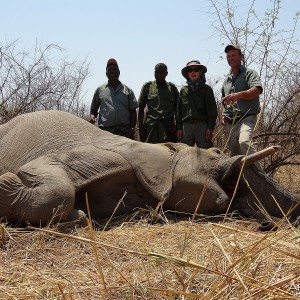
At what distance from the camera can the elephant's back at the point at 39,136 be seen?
187 inches

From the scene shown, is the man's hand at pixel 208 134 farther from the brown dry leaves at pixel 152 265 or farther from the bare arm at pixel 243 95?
the brown dry leaves at pixel 152 265

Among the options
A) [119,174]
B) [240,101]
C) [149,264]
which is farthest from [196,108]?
[149,264]

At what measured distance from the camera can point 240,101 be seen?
591cm

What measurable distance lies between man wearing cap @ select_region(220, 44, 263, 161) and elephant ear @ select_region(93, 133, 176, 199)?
112 centimetres

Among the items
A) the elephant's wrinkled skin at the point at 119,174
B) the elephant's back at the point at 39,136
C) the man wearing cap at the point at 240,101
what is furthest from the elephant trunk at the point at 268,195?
the elephant's back at the point at 39,136

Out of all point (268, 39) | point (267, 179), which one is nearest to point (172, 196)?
point (267, 179)

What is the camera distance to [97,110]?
742 cm

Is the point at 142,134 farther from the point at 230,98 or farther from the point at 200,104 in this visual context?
the point at 230,98

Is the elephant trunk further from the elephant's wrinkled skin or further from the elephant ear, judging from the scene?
the elephant ear

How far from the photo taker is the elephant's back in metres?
4.76

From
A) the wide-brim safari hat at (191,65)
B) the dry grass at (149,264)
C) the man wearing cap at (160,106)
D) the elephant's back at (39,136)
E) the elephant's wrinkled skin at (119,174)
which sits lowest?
the dry grass at (149,264)

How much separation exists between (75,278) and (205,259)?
715 mm

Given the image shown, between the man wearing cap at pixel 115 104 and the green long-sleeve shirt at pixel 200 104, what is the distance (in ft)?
2.96

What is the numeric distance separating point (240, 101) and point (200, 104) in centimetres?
73
